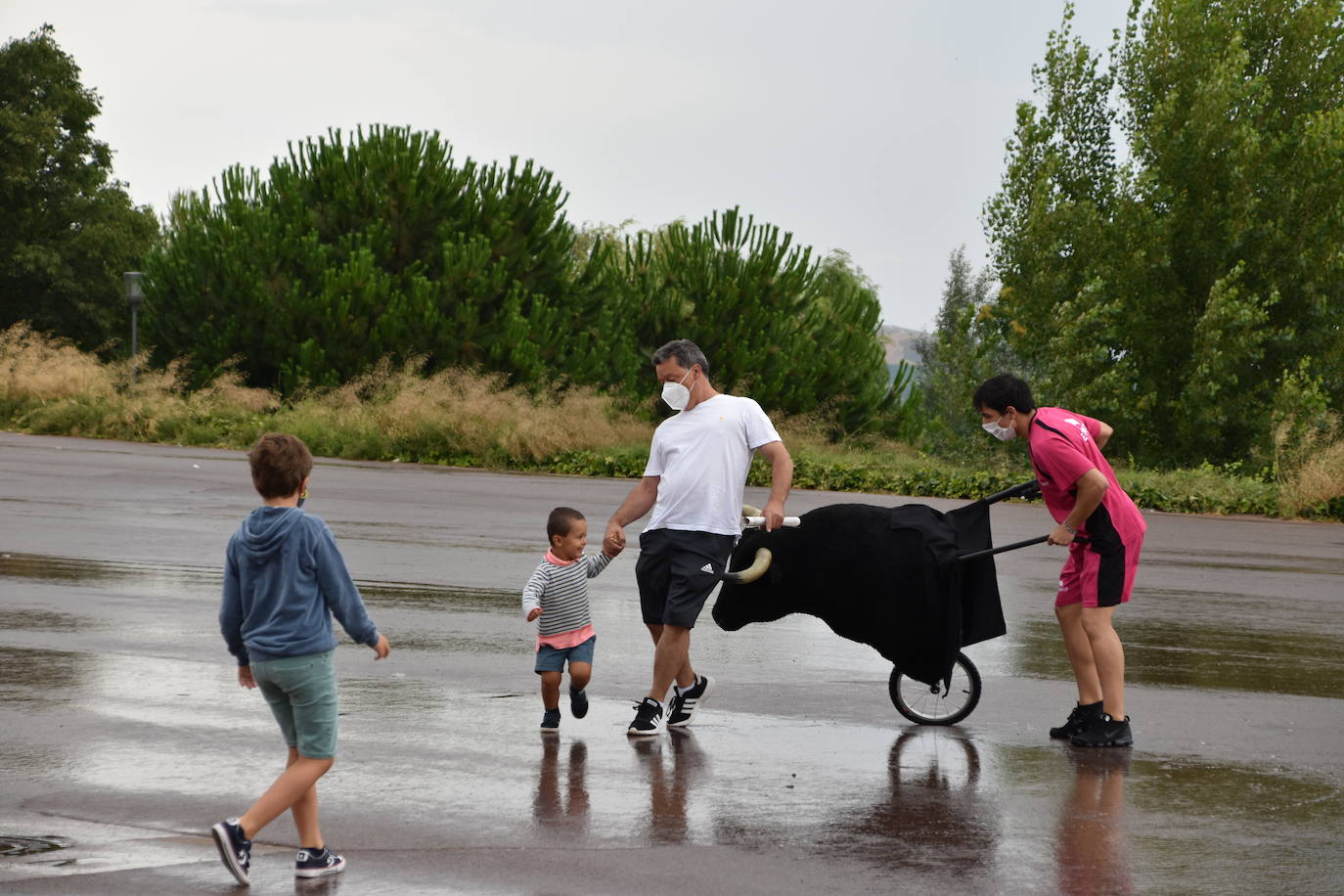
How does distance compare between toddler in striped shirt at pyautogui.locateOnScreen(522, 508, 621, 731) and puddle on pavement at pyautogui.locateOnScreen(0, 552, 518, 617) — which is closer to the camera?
toddler in striped shirt at pyautogui.locateOnScreen(522, 508, 621, 731)

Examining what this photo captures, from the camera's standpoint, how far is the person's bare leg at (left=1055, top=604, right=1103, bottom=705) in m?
7.21

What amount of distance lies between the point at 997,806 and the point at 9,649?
5.79 metres

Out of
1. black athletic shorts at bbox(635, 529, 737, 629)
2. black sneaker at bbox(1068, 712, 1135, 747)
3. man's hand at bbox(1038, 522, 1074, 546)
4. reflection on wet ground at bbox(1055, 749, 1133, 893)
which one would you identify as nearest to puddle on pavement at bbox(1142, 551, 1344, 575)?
black sneaker at bbox(1068, 712, 1135, 747)

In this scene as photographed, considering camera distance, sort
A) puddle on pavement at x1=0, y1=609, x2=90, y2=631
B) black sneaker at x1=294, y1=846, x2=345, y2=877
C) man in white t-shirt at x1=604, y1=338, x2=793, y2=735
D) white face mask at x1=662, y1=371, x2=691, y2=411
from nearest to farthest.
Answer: black sneaker at x1=294, y1=846, x2=345, y2=877 → man in white t-shirt at x1=604, y1=338, x2=793, y2=735 → white face mask at x1=662, y1=371, x2=691, y2=411 → puddle on pavement at x1=0, y1=609, x2=90, y2=631

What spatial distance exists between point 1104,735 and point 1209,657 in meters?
3.04

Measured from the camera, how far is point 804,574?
7.33 metres

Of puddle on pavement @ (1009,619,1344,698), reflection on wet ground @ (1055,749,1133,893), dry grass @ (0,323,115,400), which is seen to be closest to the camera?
reflection on wet ground @ (1055,749,1133,893)

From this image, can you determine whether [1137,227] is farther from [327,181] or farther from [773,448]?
[773,448]

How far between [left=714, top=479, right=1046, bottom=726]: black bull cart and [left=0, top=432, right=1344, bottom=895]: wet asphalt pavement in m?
0.46

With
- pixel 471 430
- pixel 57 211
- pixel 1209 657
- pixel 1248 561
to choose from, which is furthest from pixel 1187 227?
pixel 57 211

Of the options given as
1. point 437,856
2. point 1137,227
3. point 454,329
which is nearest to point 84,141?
point 454,329

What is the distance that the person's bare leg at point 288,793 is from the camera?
16.1 feet

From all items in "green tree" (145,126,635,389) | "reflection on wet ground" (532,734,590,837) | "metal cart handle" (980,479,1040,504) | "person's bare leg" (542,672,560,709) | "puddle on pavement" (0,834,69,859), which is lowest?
"puddle on pavement" (0,834,69,859)

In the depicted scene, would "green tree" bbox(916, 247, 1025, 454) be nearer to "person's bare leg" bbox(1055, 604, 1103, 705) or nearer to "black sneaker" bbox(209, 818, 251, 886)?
"person's bare leg" bbox(1055, 604, 1103, 705)
